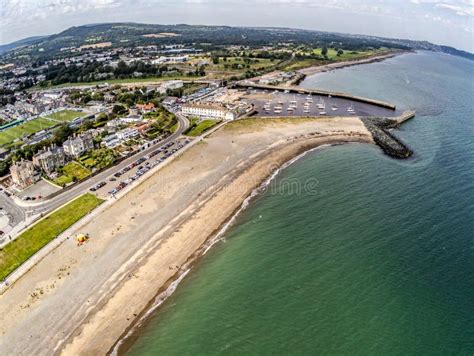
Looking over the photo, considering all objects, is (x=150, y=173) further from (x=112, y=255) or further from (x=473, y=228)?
(x=473, y=228)

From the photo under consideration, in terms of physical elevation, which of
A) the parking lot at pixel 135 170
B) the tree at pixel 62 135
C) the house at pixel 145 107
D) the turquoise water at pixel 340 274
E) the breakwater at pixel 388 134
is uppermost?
the house at pixel 145 107

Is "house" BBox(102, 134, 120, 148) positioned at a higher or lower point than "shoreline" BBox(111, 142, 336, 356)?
higher

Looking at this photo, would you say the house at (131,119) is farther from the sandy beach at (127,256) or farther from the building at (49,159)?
the building at (49,159)

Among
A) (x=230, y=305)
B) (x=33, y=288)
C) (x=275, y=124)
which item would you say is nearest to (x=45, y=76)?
(x=275, y=124)

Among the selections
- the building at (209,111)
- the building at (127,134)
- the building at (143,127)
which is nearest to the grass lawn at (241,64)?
the building at (209,111)

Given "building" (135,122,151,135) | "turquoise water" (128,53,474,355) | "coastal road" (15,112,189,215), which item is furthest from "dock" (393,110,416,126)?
"building" (135,122,151,135)

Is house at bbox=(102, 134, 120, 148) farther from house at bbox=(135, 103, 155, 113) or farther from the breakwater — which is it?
the breakwater
